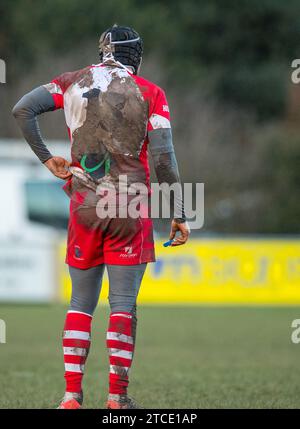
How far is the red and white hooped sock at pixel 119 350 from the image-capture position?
20.5 feet

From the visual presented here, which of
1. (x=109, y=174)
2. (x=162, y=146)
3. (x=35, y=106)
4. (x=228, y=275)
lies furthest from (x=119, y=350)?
(x=228, y=275)

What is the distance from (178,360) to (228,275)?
934cm

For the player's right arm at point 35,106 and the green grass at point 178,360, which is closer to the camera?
the player's right arm at point 35,106

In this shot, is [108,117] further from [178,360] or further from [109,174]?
[178,360]

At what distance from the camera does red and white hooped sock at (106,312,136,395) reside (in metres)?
6.23

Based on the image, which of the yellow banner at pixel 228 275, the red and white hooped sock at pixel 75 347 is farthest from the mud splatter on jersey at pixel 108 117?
the yellow banner at pixel 228 275

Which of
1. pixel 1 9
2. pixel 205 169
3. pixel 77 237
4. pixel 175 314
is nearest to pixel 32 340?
pixel 175 314

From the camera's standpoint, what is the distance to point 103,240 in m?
6.38

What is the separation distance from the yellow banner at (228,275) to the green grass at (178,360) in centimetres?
125

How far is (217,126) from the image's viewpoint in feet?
135

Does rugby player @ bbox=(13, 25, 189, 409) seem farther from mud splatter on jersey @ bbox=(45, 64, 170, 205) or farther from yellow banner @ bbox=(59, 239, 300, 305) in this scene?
yellow banner @ bbox=(59, 239, 300, 305)

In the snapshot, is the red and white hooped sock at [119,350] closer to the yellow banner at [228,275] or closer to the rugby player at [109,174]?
the rugby player at [109,174]

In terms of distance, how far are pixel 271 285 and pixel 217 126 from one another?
69.7 ft
